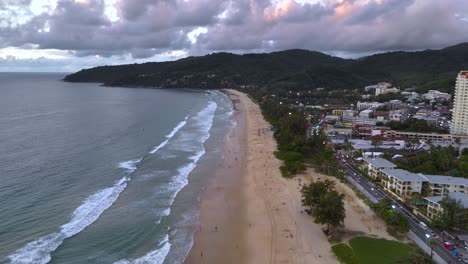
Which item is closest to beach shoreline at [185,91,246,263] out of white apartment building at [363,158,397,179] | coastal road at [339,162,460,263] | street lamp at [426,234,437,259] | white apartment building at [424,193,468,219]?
coastal road at [339,162,460,263]

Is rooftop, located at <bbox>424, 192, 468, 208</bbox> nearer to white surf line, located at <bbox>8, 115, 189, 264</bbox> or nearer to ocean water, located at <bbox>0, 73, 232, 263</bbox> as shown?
ocean water, located at <bbox>0, 73, 232, 263</bbox>

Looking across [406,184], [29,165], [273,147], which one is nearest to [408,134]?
[273,147]

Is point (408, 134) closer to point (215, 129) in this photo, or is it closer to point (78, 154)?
point (215, 129)

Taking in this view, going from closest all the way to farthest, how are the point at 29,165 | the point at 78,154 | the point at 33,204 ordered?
the point at 33,204, the point at 29,165, the point at 78,154

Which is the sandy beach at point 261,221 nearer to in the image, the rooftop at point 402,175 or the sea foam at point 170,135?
the rooftop at point 402,175

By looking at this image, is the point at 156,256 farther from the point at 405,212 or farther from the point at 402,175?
the point at 402,175
